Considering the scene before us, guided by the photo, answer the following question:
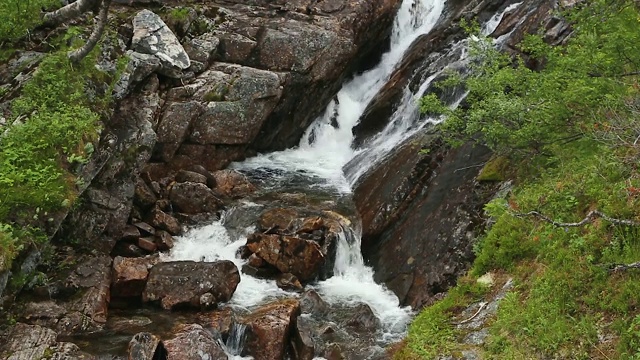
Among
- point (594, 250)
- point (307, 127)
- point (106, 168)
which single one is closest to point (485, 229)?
point (594, 250)

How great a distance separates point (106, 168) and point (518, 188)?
9.84m

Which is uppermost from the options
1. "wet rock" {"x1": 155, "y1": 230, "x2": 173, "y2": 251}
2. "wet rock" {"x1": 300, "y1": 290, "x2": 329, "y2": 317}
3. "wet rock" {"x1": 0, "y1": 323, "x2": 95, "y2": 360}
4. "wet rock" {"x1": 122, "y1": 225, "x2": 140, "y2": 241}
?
"wet rock" {"x1": 0, "y1": 323, "x2": 95, "y2": 360}

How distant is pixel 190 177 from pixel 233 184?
4.85 feet

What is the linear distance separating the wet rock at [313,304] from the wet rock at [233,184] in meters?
5.91

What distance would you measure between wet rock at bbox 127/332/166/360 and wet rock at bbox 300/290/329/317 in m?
3.55

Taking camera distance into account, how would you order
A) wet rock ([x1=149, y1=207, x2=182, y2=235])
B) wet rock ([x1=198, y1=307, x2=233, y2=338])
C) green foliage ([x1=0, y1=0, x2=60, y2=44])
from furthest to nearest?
wet rock ([x1=149, y1=207, x2=182, y2=235]) → green foliage ([x1=0, y1=0, x2=60, y2=44]) → wet rock ([x1=198, y1=307, x2=233, y2=338])

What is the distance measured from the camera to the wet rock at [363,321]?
11.0m

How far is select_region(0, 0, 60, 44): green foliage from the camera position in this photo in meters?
12.8

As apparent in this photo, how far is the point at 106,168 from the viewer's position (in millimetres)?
12930

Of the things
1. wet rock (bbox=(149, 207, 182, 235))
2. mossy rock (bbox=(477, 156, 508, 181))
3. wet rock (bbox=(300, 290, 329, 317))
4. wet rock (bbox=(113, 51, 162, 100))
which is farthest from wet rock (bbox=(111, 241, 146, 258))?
mossy rock (bbox=(477, 156, 508, 181))

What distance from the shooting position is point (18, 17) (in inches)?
514

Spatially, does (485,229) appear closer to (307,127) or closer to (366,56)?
(307,127)

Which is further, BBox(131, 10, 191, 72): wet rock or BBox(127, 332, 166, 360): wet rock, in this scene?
BBox(131, 10, 191, 72): wet rock

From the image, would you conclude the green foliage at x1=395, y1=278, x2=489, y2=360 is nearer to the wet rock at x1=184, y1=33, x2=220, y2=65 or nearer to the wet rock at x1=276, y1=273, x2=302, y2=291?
the wet rock at x1=276, y1=273, x2=302, y2=291
